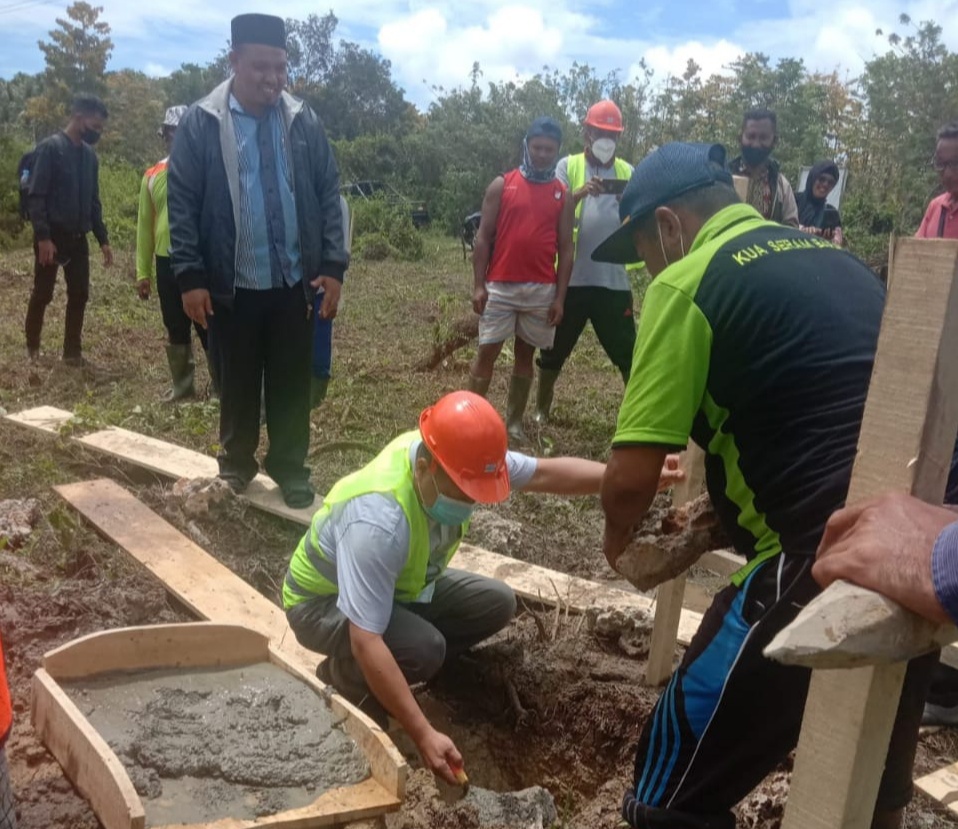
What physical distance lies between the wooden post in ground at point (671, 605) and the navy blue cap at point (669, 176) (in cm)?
89

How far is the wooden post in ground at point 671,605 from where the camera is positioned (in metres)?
3.07

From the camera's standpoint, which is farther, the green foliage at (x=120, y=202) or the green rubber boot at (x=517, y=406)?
the green foliage at (x=120, y=202)

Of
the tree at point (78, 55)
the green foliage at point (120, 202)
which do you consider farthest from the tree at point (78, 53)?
the green foliage at point (120, 202)

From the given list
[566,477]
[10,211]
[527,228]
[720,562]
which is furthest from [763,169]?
[10,211]

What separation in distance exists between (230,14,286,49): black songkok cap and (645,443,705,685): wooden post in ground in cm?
281

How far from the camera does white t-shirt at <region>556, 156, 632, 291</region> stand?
6.23 metres

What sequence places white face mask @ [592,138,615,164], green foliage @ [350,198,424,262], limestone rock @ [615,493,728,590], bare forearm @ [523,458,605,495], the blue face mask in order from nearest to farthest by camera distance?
limestone rock @ [615,493,728,590] → the blue face mask → bare forearm @ [523,458,605,495] → white face mask @ [592,138,615,164] → green foliage @ [350,198,424,262]

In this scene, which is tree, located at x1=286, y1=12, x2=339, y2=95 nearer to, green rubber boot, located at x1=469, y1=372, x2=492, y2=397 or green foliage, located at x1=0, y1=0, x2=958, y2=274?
green foliage, located at x1=0, y1=0, x2=958, y2=274

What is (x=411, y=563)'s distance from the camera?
3170 mm

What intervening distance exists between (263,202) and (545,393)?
2.82 meters

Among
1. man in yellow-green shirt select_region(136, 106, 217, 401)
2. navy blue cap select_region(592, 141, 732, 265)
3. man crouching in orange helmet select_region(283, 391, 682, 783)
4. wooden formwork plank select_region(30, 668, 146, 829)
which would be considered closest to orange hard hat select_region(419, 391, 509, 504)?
man crouching in orange helmet select_region(283, 391, 682, 783)

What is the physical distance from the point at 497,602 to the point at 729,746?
1.41m

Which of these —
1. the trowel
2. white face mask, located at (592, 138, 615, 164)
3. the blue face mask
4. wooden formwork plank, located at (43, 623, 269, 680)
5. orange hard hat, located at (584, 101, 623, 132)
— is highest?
orange hard hat, located at (584, 101, 623, 132)

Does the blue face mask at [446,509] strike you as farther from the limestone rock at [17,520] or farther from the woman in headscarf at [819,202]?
the woman in headscarf at [819,202]
